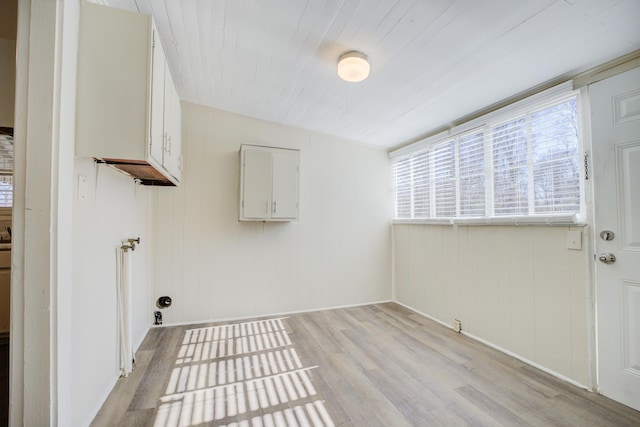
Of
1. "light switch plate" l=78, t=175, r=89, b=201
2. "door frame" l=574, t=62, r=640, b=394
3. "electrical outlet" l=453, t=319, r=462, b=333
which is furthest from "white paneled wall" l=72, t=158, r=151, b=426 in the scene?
"door frame" l=574, t=62, r=640, b=394

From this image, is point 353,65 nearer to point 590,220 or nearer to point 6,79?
point 590,220

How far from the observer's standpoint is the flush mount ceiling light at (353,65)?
6.30 feet

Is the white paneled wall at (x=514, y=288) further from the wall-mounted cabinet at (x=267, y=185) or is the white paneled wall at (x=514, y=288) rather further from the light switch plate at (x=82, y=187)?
the light switch plate at (x=82, y=187)

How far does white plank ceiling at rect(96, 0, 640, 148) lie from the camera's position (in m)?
1.51

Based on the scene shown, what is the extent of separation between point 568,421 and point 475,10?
2482mm

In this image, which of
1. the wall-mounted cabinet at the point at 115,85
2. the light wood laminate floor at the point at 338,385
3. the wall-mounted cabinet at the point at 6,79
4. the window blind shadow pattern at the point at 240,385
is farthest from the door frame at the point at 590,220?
the wall-mounted cabinet at the point at 6,79

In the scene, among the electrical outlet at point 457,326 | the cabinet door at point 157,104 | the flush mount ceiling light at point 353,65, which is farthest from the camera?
the electrical outlet at point 457,326

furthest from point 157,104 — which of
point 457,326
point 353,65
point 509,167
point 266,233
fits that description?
point 457,326

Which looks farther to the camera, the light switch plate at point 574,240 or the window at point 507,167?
the window at point 507,167

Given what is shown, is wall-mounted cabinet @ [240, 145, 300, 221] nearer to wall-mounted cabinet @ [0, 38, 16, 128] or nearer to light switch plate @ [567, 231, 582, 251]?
wall-mounted cabinet @ [0, 38, 16, 128]

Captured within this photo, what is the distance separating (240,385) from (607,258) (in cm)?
272

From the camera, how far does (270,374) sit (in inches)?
81.0

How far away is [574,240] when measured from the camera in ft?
6.39

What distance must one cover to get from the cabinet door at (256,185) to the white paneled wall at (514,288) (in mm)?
2016
